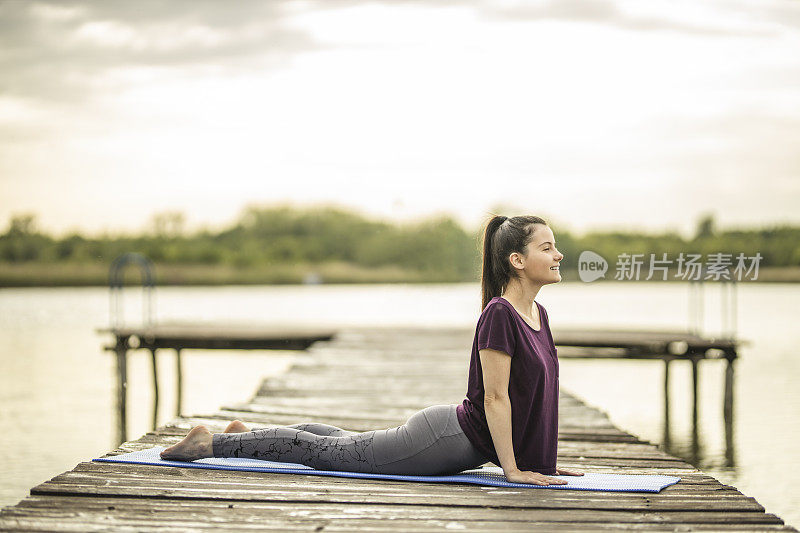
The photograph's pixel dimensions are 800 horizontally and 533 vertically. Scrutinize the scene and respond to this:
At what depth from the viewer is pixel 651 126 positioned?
47.8m

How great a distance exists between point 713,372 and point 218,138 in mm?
36227

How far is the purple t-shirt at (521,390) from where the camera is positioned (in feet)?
12.5

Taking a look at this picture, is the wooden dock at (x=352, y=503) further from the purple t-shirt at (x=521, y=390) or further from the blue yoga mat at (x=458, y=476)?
the purple t-shirt at (x=521, y=390)

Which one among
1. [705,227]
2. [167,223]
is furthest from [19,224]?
[705,227]

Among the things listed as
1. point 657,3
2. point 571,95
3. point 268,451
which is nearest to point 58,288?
point 571,95

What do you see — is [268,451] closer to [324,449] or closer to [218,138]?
[324,449]

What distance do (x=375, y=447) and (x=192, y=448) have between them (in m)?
0.88

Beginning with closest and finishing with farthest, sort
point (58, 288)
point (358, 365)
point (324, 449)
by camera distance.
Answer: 1. point (324, 449)
2. point (358, 365)
3. point (58, 288)

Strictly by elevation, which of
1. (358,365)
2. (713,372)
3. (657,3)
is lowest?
(713,372)

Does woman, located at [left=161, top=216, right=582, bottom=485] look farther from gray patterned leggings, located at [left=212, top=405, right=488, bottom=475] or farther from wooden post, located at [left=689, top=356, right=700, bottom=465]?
wooden post, located at [left=689, top=356, right=700, bottom=465]

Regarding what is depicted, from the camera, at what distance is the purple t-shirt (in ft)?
12.5

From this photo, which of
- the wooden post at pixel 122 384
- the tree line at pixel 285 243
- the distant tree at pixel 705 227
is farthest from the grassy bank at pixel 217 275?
the wooden post at pixel 122 384

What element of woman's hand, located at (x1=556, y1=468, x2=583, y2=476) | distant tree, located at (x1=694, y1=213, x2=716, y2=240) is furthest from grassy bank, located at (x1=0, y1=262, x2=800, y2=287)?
woman's hand, located at (x1=556, y1=468, x2=583, y2=476)

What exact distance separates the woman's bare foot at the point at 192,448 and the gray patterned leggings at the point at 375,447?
0.22ft
